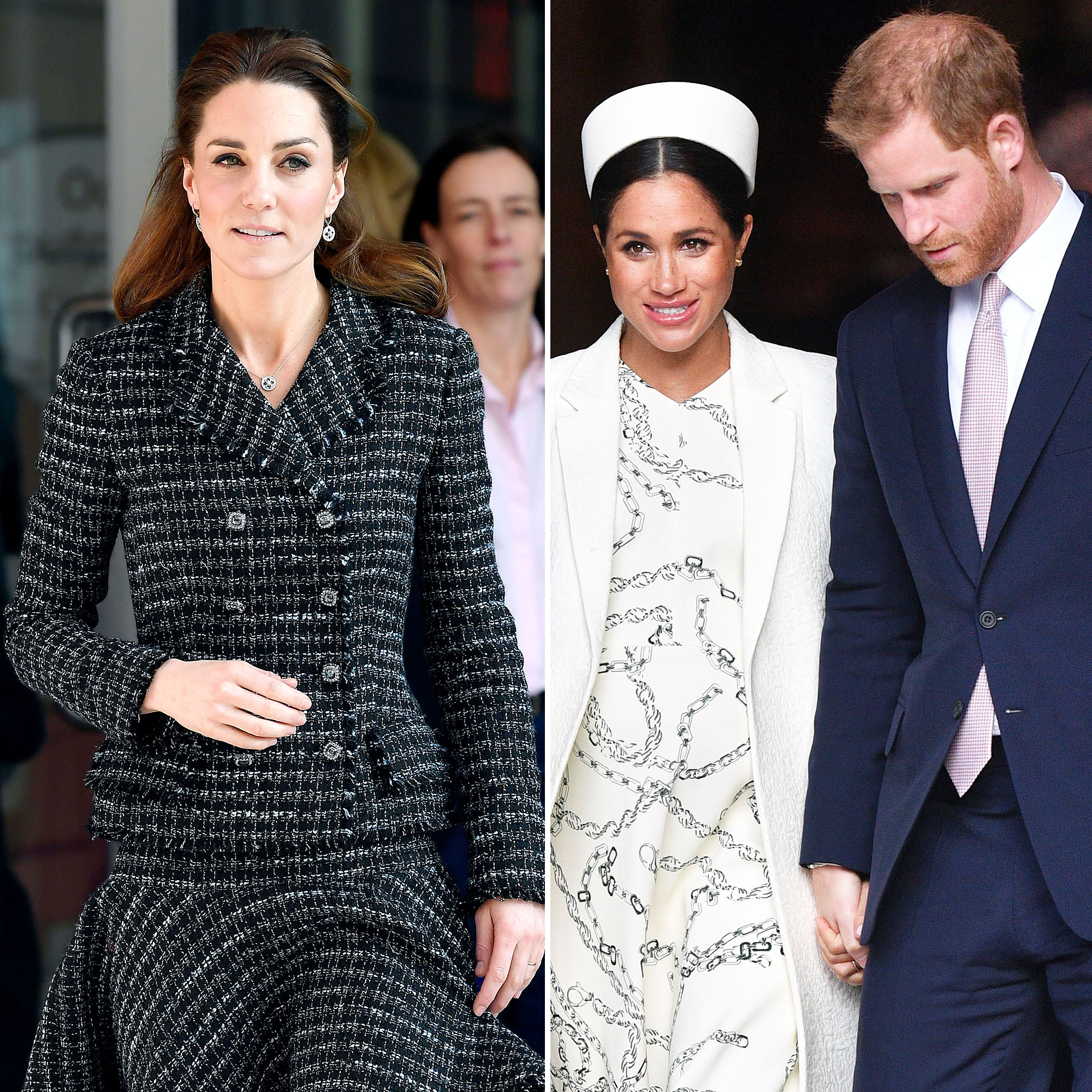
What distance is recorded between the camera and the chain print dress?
2.09 metres

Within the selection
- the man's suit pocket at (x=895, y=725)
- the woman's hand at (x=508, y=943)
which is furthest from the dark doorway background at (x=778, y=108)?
the woman's hand at (x=508, y=943)

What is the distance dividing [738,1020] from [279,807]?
729 millimetres

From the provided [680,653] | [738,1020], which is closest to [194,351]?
[680,653]

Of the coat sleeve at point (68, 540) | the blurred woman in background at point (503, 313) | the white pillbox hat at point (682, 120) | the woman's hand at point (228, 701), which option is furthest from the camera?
the blurred woman in background at point (503, 313)

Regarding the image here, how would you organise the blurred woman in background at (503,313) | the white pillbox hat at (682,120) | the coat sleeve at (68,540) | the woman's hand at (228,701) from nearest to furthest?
the woman's hand at (228,701) < the coat sleeve at (68,540) < the white pillbox hat at (682,120) < the blurred woman in background at (503,313)

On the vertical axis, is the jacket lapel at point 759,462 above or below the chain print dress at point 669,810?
above

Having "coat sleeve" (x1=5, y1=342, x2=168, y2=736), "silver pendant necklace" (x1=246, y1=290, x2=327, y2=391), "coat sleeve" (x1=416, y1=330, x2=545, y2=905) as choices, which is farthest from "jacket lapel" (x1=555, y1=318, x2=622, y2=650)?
"coat sleeve" (x1=5, y1=342, x2=168, y2=736)

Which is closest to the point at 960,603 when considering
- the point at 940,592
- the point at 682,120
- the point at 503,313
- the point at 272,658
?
the point at 940,592

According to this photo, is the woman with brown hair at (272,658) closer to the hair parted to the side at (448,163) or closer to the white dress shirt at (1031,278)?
the hair parted to the side at (448,163)

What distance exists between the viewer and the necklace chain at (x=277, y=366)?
2094 mm

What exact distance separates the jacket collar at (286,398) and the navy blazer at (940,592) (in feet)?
2.29

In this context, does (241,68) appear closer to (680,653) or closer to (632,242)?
(632,242)

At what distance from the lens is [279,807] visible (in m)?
1.98

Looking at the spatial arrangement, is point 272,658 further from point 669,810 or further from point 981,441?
point 981,441
